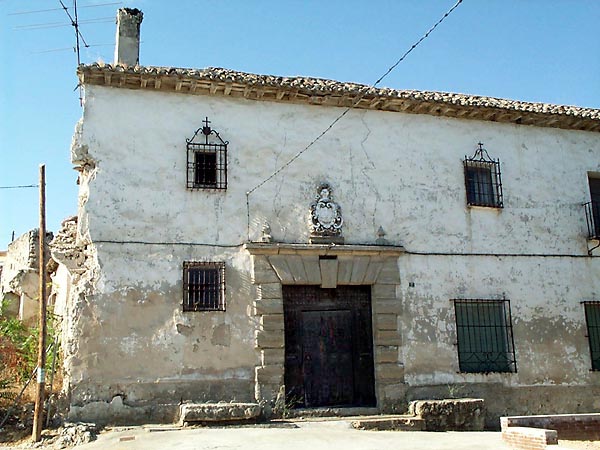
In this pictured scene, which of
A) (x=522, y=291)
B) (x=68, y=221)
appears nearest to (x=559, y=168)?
(x=522, y=291)

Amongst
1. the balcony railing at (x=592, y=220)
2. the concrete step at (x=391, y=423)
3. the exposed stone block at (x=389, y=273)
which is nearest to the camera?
the concrete step at (x=391, y=423)

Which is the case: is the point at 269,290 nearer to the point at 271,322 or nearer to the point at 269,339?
the point at 271,322

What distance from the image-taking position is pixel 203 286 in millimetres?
10203

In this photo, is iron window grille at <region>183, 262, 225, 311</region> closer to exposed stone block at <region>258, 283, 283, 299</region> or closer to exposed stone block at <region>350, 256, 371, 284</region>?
exposed stone block at <region>258, 283, 283, 299</region>

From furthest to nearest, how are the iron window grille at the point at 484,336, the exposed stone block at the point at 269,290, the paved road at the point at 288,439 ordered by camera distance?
the iron window grille at the point at 484,336
the exposed stone block at the point at 269,290
the paved road at the point at 288,439

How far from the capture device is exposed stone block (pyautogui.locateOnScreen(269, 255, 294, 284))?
10.5 meters

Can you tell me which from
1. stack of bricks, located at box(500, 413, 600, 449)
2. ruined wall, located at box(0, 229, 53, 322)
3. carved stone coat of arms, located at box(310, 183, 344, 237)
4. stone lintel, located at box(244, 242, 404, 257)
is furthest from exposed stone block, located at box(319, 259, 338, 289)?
ruined wall, located at box(0, 229, 53, 322)

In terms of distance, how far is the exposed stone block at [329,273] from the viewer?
1077 cm

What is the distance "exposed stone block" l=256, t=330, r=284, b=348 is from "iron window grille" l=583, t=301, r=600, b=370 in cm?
603

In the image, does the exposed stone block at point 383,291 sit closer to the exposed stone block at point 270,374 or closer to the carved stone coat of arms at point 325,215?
the carved stone coat of arms at point 325,215

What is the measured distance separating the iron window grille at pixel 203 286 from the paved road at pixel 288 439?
195 centimetres

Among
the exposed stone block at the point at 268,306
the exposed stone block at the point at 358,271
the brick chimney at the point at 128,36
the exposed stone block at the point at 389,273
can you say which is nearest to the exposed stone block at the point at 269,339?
the exposed stone block at the point at 268,306

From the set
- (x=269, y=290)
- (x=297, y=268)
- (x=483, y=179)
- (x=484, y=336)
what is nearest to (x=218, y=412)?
(x=269, y=290)

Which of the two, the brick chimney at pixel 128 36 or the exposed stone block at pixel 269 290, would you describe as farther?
the brick chimney at pixel 128 36
